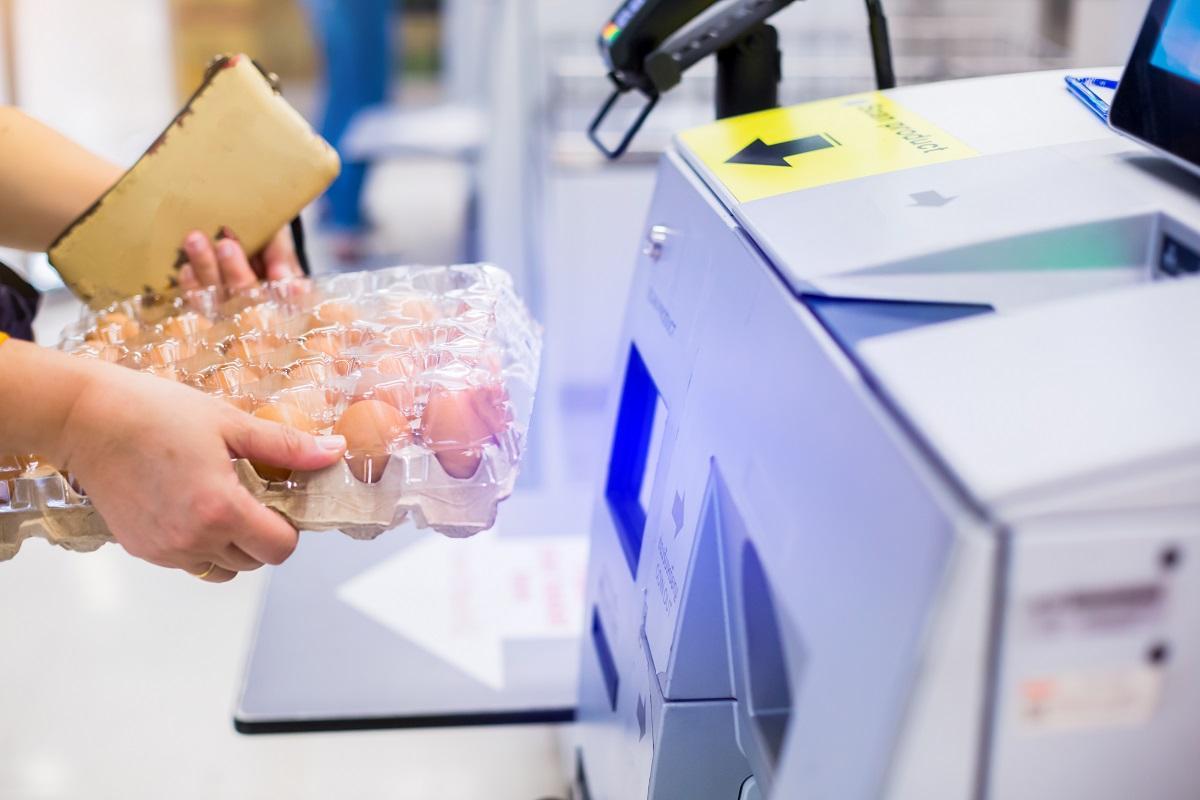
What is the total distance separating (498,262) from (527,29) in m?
0.60

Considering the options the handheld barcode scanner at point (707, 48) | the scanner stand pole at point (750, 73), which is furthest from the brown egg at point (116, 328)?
the scanner stand pole at point (750, 73)

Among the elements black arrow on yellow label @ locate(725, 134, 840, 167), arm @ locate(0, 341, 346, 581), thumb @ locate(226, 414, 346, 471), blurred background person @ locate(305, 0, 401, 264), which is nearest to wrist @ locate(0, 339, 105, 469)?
arm @ locate(0, 341, 346, 581)

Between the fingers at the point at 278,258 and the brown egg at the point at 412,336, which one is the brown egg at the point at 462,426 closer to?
the brown egg at the point at 412,336

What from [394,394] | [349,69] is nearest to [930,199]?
[394,394]

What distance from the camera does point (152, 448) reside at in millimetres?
694

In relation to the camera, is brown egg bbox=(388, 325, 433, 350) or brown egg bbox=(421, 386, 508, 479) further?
brown egg bbox=(388, 325, 433, 350)

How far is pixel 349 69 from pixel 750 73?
3.36 meters

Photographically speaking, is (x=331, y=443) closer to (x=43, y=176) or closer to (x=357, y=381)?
(x=357, y=381)

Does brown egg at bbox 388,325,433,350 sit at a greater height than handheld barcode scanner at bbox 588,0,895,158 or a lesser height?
lesser

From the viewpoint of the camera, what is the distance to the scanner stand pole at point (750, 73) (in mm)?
964

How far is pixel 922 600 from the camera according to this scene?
1.30 feet

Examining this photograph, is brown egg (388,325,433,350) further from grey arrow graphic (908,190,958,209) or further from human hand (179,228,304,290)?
grey arrow graphic (908,190,958,209)

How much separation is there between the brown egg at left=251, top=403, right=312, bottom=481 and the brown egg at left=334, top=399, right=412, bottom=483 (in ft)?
0.09

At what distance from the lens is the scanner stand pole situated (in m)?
0.96
